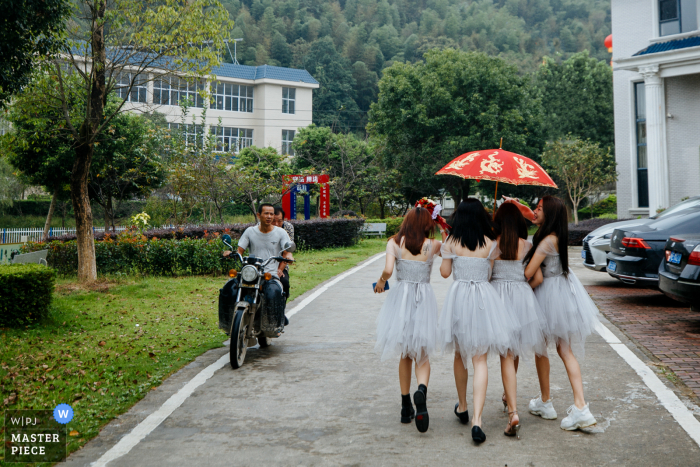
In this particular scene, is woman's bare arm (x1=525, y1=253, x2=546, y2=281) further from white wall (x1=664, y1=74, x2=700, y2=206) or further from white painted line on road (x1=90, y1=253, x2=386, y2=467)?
white wall (x1=664, y1=74, x2=700, y2=206)

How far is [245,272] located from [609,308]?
6.16 metres

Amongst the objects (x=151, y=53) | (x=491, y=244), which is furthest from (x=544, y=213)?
(x=151, y=53)

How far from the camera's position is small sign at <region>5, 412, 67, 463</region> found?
4145mm

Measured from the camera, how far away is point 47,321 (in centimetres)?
859

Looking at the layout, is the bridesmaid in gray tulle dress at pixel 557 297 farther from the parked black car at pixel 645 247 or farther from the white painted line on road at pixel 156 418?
the parked black car at pixel 645 247

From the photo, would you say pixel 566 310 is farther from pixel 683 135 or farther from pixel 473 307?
pixel 683 135

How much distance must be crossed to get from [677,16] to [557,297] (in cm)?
2517

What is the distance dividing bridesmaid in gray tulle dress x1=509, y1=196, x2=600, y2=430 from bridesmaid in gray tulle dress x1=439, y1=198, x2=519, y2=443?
336mm

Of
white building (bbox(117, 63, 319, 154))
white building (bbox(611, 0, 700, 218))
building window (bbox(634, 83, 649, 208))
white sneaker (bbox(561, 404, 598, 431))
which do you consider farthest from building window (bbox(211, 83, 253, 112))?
white sneaker (bbox(561, 404, 598, 431))

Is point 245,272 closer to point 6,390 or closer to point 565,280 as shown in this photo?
point 6,390

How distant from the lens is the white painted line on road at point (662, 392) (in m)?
4.53

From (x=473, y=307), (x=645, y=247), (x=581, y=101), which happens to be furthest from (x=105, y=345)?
(x=581, y=101)

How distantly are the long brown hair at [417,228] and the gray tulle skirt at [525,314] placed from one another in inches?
26.5

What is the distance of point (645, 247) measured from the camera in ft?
32.0
